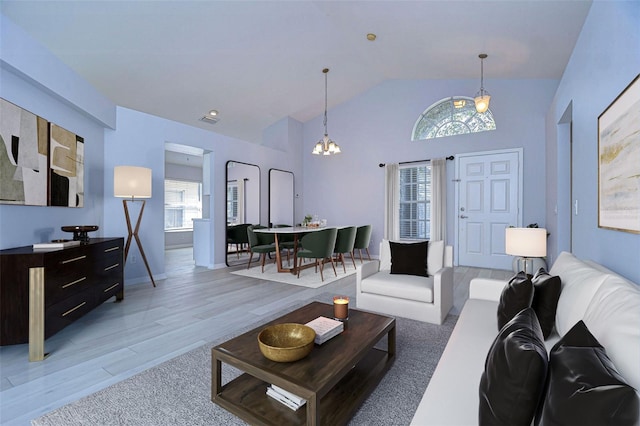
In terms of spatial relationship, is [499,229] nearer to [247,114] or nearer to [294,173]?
[294,173]

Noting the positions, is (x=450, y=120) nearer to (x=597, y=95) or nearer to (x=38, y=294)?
(x=597, y=95)

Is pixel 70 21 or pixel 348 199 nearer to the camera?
pixel 70 21

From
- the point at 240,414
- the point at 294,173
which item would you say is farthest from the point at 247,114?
the point at 240,414

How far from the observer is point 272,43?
457 centimetres

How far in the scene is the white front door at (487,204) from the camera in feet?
17.1

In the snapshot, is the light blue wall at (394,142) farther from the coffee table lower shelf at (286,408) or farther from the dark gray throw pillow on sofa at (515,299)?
the coffee table lower shelf at (286,408)

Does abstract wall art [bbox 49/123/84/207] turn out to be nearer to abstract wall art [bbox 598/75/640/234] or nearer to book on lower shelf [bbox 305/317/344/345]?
book on lower shelf [bbox 305/317/344/345]

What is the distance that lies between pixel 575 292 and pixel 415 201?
498cm

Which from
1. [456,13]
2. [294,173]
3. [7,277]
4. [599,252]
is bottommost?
[7,277]

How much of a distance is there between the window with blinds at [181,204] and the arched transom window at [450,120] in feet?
22.1

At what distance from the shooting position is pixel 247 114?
21.3ft

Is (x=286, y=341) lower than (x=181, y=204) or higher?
lower

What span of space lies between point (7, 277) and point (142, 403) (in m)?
1.50

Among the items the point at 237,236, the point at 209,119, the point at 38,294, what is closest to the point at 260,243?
the point at 237,236
